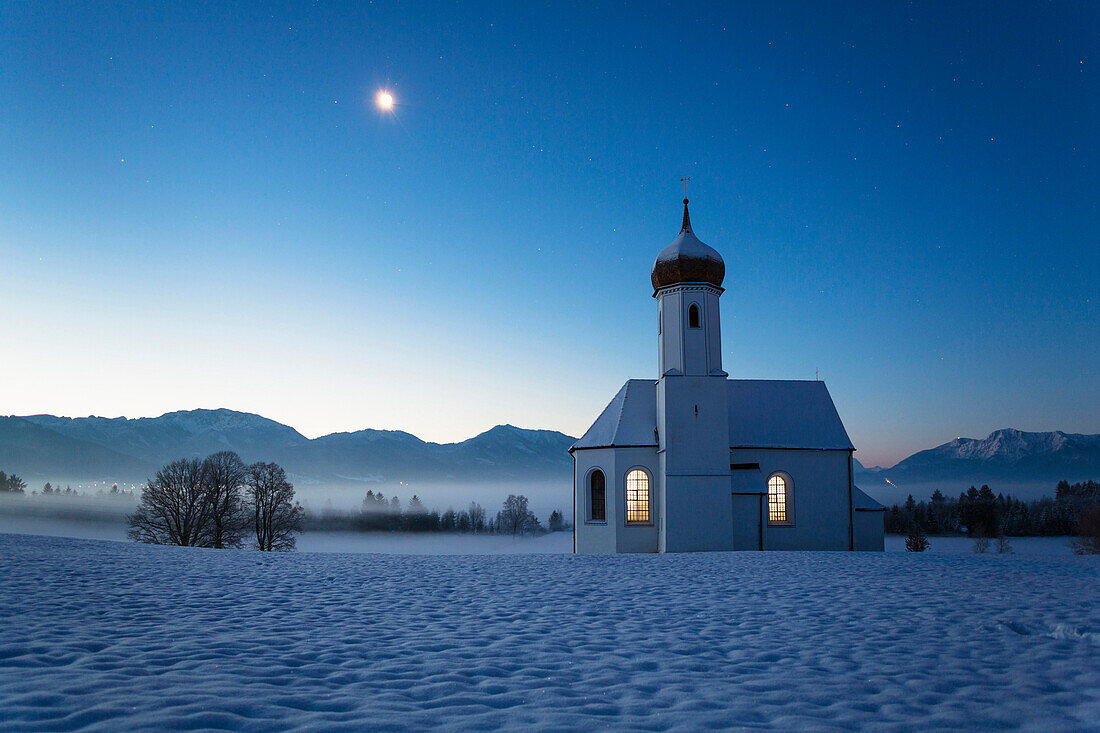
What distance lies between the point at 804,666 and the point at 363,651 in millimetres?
4327

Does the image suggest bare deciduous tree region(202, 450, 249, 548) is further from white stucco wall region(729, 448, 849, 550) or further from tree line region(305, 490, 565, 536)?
tree line region(305, 490, 565, 536)

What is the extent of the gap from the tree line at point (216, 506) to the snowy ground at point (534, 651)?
79.2 feet

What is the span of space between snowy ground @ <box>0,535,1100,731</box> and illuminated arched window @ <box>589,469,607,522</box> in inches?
439

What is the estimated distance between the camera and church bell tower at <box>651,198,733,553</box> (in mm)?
21156

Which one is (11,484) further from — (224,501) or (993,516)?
(993,516)

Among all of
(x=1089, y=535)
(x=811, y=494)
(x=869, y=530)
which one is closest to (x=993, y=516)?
(x=1089, y=535)

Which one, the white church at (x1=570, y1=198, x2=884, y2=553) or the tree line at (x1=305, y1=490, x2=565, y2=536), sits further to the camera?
the tree line at (x1=305, y1=490, x2=565, y2=536)

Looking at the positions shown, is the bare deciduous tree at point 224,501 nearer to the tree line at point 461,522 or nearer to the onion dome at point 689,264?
the onion dome at point 689,264

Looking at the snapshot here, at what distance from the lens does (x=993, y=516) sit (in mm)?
86812

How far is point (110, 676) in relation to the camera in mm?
4719

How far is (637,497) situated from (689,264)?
900 centimetres

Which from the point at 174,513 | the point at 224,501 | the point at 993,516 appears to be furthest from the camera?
the point at 993,516

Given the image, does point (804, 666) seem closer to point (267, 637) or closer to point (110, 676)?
point (267, 637)

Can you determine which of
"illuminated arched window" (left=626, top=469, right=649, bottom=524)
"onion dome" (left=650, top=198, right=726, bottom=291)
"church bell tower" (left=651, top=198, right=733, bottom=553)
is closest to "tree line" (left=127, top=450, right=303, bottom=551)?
"illuminated arched window" (left=626, top=469, right=649, bottom=524)
